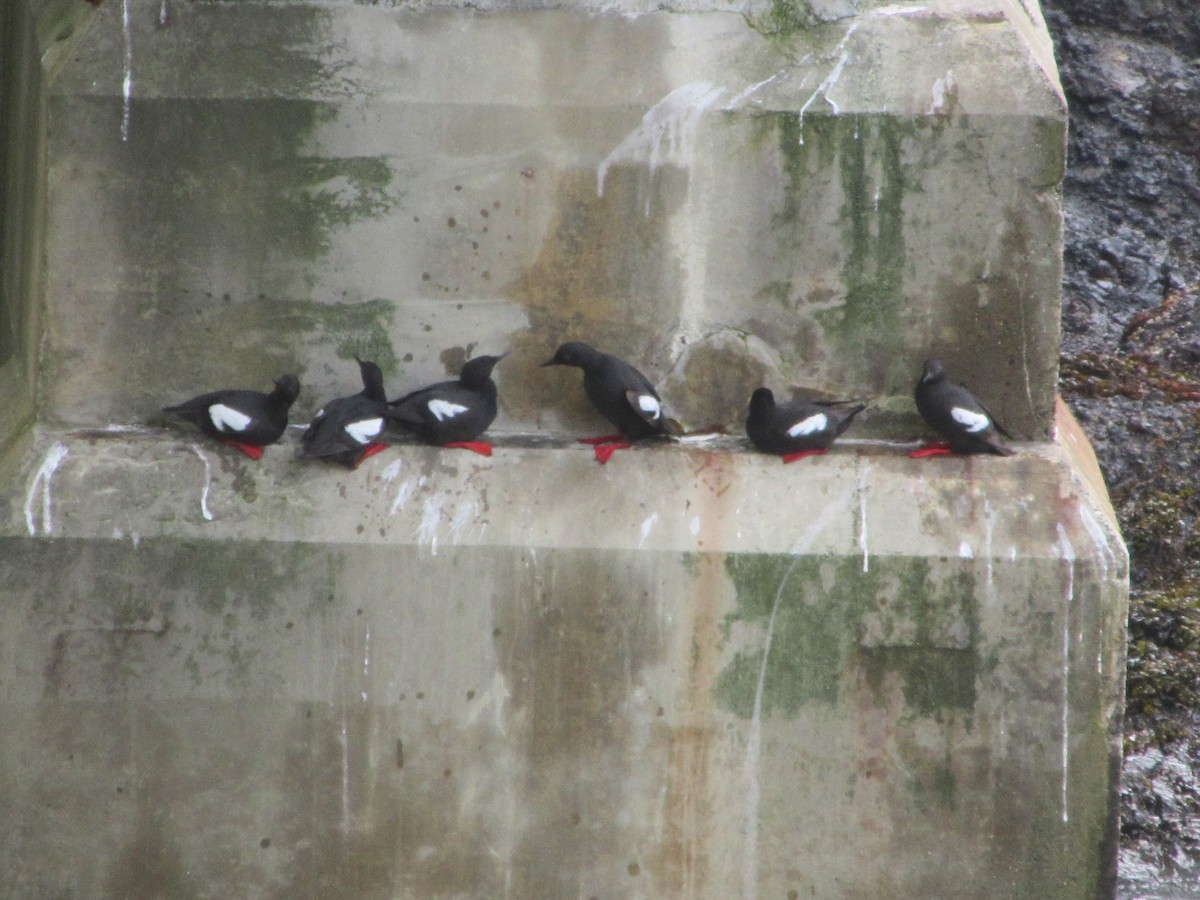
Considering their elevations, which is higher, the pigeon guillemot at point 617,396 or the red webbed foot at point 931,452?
the pigeon guillemot at point 617,396

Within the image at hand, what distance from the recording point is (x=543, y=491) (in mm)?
4023

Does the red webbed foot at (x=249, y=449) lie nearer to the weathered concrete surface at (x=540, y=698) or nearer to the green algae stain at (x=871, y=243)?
the weathered concrete surface at (x=540, y=698)

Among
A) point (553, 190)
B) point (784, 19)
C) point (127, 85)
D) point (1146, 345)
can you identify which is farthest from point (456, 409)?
point (1146, 345)

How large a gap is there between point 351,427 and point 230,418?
388mm

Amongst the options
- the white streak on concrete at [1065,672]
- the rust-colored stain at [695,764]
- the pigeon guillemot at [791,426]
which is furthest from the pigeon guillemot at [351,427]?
the white streak on concrete at [1065,672]

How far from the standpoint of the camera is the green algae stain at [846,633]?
3926 mm

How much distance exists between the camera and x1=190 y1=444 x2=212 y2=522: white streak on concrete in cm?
399

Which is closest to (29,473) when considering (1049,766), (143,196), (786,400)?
(143,196)

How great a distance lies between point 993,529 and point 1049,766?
0.74 m

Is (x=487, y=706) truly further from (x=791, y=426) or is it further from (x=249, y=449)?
(x=791, y=426)

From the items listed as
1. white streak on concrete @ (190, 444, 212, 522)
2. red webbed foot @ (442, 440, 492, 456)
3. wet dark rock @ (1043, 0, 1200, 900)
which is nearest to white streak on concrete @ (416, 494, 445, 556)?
red webbed foot @ (442, 440, 492, 456)

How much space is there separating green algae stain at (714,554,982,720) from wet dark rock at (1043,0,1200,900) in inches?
79.1

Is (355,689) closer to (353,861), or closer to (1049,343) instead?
(353,861)

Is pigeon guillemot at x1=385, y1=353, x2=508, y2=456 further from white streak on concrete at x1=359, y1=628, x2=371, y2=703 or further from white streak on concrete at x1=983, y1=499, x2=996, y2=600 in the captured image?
white streak on concrete at x1=983, y1=499, x2=996, y2=600
